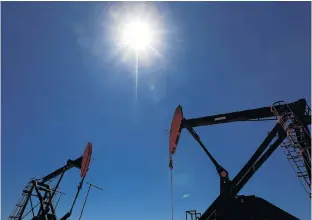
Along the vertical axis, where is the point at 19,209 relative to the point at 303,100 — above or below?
below

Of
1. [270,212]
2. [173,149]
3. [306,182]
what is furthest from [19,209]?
[306,182]

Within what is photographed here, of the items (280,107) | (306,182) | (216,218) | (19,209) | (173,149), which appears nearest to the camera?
(306,182)

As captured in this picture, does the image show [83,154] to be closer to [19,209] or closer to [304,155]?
[19,209]

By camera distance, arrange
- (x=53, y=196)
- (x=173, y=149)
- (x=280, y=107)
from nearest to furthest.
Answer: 1. (x=280, y=107)
2. (x=173, y=149)
3. (x=53, y=196)

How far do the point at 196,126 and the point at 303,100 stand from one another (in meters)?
4.07

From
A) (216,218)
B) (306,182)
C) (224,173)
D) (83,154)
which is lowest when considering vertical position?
(216,218)

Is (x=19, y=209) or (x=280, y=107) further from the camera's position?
(x=19, y=209)

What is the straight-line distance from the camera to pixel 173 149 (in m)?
10.2

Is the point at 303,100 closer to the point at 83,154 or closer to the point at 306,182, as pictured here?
the point at 306,182

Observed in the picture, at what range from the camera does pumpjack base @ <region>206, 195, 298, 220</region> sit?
753 centimetres

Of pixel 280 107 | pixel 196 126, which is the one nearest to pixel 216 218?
pixel 196 126

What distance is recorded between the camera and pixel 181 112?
10.4 metres

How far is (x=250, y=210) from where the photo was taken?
25.5ft

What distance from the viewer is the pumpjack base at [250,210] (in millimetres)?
7531
